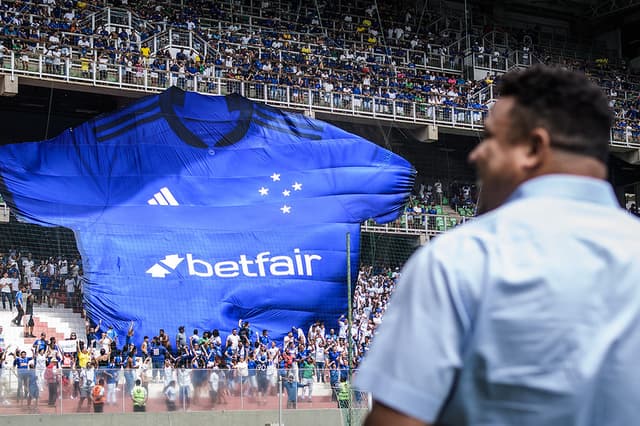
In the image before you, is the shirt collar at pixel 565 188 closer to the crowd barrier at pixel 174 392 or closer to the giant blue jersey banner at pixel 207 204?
the crowd barrier at pixel 174 392

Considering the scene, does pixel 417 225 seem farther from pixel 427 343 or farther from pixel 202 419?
pixel 427 343

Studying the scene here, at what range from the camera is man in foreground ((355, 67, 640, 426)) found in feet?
4.38

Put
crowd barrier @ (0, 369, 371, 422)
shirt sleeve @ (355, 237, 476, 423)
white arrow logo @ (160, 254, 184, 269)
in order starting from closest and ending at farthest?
shirt sleeve @ (355, 237, 476, 423) < crowd barrier @ (0, 369, 371, 422) < white arrow logo @ (160, 254, 184, 269)

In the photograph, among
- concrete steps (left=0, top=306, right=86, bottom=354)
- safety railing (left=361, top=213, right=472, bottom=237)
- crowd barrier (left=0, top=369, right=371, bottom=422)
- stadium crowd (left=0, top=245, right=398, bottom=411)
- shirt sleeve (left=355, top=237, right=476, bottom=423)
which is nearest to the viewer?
shirt sleeve (left=355, top=237, right=476, bottom=423)

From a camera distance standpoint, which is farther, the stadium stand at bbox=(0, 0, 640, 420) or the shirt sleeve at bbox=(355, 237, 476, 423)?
the stadium stand at bbox=(0, 0, 640, 420)

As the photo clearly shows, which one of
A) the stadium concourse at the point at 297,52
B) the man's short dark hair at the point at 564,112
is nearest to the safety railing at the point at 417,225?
the stadium concourse at the point at 297,52

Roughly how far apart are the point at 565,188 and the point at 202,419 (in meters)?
13.8

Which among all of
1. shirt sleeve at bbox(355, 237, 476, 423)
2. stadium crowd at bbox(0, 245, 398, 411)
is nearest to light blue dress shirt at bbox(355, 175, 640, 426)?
shirt sleeve at bbox(355, 237, 476, 423)

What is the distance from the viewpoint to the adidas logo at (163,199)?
63.3ft

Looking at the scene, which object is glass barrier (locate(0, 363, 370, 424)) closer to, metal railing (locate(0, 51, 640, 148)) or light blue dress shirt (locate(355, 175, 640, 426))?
metal railing (locate(0, 51, 640, 148))

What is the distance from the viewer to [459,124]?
28094mm

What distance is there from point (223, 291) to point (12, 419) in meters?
5.77

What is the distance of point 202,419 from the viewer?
582 inches

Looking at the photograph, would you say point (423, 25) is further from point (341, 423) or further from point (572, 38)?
point (341, 423)
